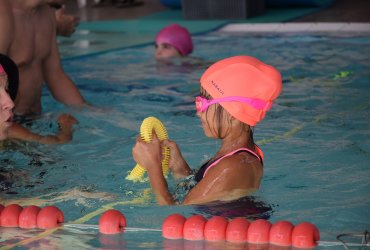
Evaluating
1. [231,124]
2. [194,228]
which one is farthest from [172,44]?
[194,228]

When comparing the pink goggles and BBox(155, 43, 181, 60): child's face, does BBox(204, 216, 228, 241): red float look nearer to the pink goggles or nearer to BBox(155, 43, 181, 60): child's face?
the pink goggles

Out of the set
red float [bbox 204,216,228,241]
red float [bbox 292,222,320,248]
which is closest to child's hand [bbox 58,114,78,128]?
red float [bbox 204,216,228,241]

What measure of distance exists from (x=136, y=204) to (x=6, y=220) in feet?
2.35

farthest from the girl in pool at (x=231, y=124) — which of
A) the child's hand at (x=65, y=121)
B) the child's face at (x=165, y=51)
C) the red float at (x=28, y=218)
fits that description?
the child's face at (x=165, y=51)

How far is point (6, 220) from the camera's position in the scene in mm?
3652

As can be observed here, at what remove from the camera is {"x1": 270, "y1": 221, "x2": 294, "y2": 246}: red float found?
10.6ft

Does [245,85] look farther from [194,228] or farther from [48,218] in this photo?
[48,218]

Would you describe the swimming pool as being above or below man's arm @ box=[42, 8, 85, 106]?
below

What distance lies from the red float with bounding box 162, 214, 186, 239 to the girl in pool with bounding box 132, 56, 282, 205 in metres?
0.24

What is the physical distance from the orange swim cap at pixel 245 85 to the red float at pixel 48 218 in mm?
911

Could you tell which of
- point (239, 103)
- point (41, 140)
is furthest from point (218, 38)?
point (239, 103)

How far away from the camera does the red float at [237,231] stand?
3.29 m

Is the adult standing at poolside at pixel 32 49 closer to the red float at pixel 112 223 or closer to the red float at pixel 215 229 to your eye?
the red float at pixel 112 223

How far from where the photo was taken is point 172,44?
9.07m
